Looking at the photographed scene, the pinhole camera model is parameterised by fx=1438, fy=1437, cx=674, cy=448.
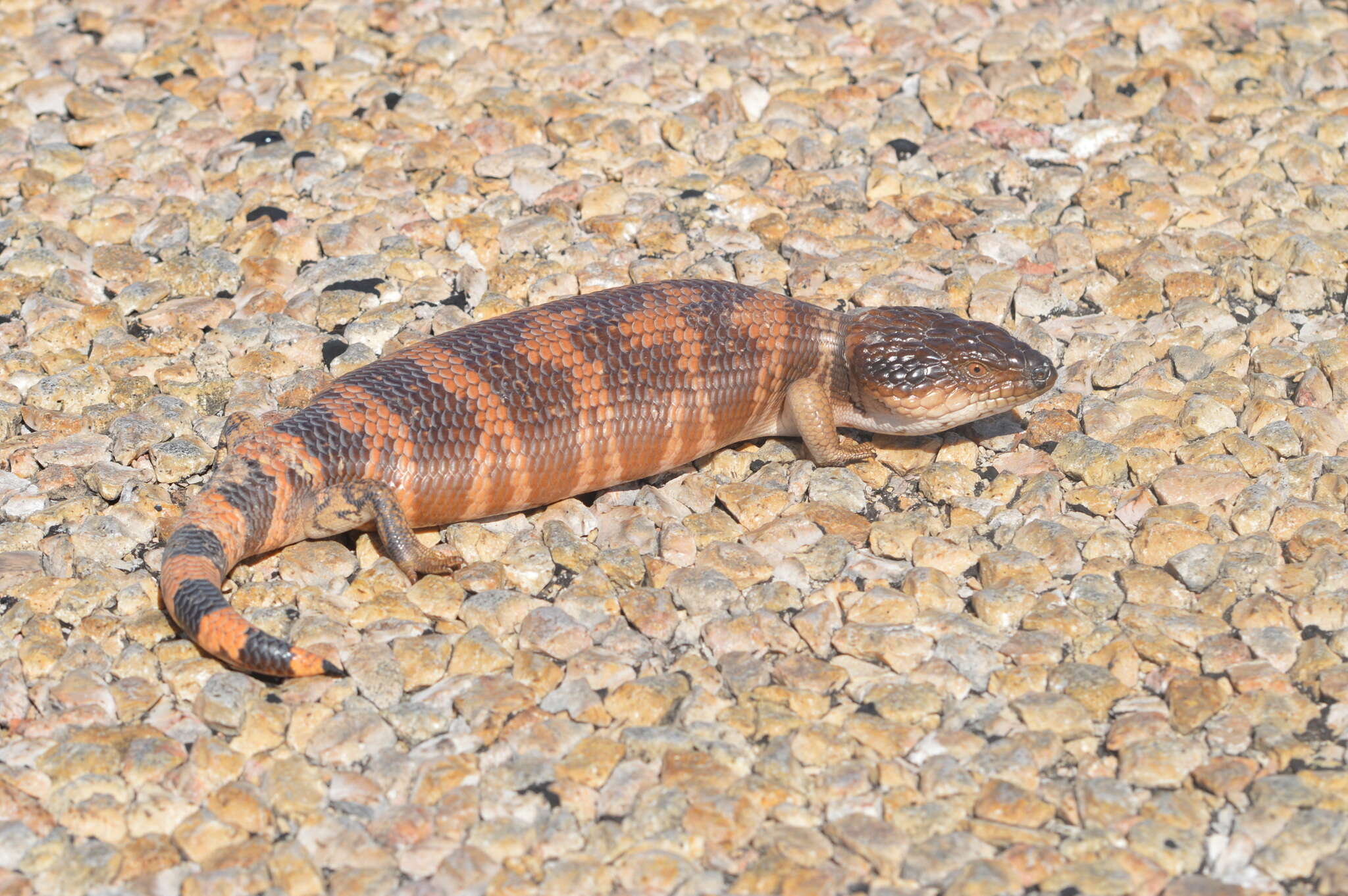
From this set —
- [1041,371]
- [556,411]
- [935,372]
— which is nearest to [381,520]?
[556,411]

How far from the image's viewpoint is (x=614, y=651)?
6.53 m

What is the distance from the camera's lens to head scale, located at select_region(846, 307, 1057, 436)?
8.00 metres

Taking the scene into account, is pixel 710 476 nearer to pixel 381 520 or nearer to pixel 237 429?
pixel 381 520

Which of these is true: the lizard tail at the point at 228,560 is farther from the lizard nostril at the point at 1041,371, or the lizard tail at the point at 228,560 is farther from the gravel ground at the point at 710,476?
the lizard nostril at the point at 1041,371

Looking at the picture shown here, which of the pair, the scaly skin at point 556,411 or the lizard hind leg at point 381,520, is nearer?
the scaly skin at point 556,411

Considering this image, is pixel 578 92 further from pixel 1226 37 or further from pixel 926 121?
pixel 1226 37

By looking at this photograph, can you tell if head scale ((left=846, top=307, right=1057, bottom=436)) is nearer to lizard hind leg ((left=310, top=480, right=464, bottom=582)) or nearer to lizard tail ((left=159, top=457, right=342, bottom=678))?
lizard hind leg ((left=310, top=480, right=464, bottom=582))

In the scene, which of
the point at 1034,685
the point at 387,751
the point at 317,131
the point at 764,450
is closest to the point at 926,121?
the point at 764,450

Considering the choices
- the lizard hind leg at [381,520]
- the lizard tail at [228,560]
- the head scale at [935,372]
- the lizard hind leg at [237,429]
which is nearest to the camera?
the lizard tail at [228,560]

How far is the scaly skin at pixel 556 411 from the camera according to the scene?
681 centimetres

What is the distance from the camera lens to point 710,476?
808 centimetres

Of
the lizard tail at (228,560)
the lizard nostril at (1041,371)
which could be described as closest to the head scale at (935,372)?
the lizard nostril at (1041,371)

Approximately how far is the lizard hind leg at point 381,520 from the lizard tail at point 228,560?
18 centimetres

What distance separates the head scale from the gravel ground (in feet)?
0.96
